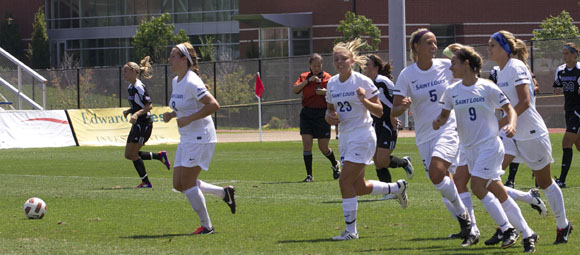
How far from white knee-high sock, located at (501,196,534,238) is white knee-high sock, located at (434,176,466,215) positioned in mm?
771

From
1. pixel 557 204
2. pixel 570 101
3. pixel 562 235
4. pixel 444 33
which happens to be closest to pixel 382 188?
pixel 557 204

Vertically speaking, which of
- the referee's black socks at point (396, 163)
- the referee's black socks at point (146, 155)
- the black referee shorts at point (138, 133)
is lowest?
the referee's black socks at point (146, 155)

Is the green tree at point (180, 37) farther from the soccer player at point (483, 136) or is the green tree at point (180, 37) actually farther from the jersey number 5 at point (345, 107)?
the soccer player at point (483, 136)

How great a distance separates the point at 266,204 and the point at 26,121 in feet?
59.4

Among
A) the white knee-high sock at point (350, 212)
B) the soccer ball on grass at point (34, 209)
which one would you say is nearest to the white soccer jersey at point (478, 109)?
the white knee-high sock at point (350, 212)

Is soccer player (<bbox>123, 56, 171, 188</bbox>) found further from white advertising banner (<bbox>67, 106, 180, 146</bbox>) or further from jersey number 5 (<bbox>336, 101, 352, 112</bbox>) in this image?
white advertising banner (<bbox>67, 106, 180, 146</bbox>)

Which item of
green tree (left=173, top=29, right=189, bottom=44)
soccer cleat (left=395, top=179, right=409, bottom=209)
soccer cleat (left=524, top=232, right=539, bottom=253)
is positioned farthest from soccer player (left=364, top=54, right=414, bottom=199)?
green tree (left=173, top=29, right=189, bottom=44)

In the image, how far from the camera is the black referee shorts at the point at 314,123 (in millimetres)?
15923

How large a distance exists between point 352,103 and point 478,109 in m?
1.48

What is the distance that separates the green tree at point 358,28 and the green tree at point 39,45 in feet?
82.0

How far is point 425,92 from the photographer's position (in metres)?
9.19

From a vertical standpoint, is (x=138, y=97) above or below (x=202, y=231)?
above

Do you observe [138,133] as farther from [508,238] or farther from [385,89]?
[508,238]

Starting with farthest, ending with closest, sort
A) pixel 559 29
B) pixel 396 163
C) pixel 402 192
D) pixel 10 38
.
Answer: pixel 10 38 < pixel 559 29 < pixel 396 163 < pixel 402 192
